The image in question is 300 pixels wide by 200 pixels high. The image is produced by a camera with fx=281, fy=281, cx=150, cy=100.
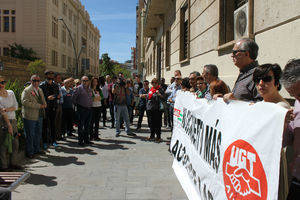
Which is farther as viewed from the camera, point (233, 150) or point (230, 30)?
point (230, 30)

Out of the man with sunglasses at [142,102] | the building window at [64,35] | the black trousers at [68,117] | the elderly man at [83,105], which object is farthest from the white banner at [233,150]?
the building window at [64,35]

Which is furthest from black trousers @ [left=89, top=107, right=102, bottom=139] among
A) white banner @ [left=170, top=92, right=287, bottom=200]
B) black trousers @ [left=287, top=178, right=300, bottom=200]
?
black trousers @ [left=287, top=178, right=300, bottom=200]

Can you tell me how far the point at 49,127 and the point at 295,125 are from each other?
663 cm

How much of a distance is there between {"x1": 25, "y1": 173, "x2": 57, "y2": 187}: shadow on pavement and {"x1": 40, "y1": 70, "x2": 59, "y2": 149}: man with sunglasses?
2312 mm

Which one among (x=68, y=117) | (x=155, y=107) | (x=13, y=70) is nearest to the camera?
(x=155, y=107)

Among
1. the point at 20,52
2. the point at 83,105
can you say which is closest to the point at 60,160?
the point at 83,105

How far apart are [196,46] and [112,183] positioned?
5.52 m

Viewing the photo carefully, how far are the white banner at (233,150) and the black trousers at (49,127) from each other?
4.45 metres

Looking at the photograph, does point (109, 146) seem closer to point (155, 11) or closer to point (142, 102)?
point (142, 102)

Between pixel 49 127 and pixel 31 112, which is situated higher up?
pixel 31 112

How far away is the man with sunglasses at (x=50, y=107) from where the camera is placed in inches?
290

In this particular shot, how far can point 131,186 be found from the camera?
4.58 metres

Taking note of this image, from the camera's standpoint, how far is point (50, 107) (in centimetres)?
751

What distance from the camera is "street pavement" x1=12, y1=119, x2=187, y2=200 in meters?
4.26
